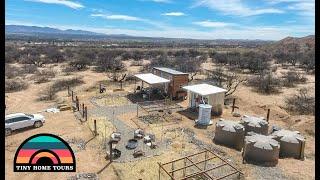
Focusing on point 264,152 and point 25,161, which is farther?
point 264,152

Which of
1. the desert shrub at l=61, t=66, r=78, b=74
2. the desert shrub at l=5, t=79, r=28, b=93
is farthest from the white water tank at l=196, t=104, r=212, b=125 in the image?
the desert shrub at l=61, t=66, r=78, b=74

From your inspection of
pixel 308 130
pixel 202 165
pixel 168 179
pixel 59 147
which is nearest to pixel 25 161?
pixel 59 147

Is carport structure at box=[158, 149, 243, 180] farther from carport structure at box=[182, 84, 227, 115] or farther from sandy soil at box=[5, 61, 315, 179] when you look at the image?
carport structure at box=[182, 84, 227, 115]

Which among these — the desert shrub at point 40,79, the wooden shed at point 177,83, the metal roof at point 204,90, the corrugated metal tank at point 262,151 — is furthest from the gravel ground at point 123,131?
the desert shrub at point 40,79

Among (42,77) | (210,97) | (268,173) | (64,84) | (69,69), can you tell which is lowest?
(268,173)

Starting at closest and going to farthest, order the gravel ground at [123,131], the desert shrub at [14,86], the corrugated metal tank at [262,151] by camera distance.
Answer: the corrugated metal tank at [262,151], the gravel ground at [123,131], the desert shrub at [14,86]

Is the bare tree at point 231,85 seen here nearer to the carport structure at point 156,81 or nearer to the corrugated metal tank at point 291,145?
the carport structure at point 156,81

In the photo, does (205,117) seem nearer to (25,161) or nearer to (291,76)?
(25,161)

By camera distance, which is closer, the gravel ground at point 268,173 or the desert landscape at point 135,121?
the gravel ground at point 268,173

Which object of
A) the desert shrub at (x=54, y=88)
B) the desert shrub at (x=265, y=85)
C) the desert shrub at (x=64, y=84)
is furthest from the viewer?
the desert shrub at (x=64, y=84)

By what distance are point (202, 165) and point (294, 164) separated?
16.3ft

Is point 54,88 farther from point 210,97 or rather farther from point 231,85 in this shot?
point 231,85

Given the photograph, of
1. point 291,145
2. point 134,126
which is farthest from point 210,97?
point 291,145

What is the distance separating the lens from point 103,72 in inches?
1864
